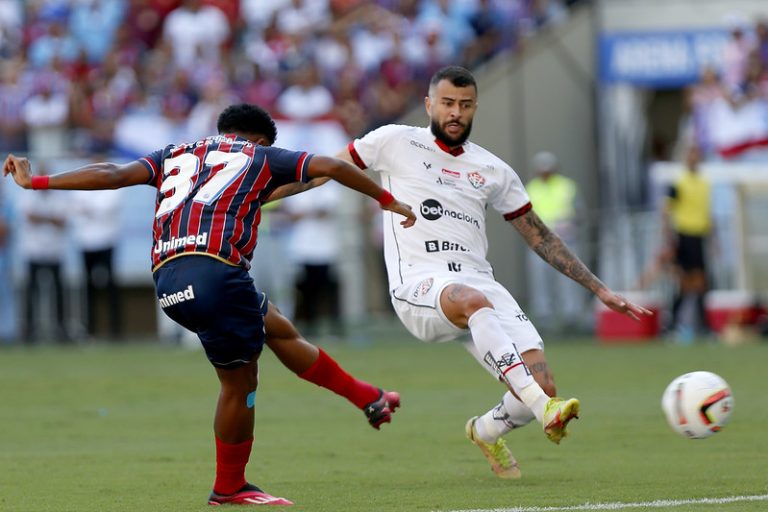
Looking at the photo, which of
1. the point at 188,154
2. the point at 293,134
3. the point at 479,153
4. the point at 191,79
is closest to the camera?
the point at 188,154

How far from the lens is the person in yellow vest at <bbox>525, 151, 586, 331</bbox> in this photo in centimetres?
2175

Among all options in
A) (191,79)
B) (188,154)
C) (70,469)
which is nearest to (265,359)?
(191,79)

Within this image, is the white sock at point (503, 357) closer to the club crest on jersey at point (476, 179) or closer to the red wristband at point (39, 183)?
the club crest on jersey at point (476, 179)

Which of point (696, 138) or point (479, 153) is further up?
point (696, 138)

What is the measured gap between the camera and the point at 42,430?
38.6 feet

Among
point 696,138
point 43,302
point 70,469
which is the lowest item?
point 70,469

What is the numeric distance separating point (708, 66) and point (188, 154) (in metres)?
16.9

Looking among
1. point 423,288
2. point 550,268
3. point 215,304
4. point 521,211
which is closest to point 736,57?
point 550,268

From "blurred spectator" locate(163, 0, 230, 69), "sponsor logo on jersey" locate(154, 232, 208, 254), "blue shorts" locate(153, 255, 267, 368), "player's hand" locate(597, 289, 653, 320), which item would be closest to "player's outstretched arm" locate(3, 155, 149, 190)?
"sponsor logo on jersey" locate(154, 232, 208, 254)

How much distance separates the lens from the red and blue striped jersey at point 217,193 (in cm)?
752

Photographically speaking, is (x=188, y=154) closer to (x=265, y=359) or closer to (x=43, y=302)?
(x=265, y=359)

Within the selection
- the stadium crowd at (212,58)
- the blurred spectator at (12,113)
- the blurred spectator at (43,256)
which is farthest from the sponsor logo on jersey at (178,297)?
the blurred spectator at (12,113)

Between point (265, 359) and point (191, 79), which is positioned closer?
point (265, 359)

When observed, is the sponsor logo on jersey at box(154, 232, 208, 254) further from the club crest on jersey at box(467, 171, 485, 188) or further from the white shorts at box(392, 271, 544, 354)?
the club crest on jersey at box(467, 171, 485, 188)
